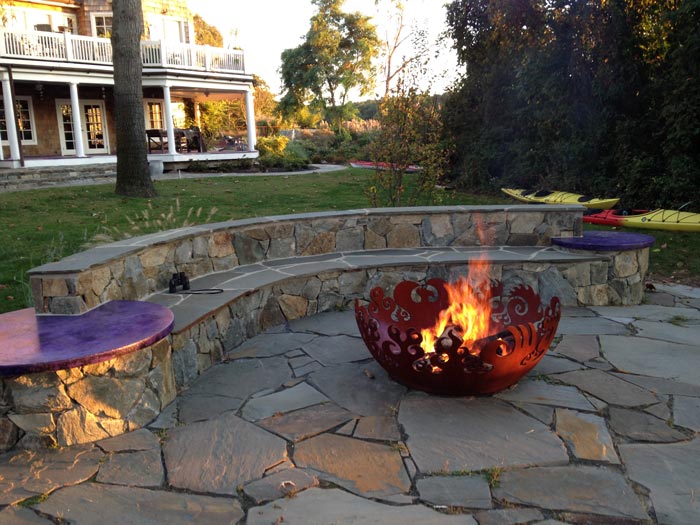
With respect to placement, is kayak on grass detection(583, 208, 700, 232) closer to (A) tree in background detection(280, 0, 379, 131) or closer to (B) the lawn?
(B) the lawn

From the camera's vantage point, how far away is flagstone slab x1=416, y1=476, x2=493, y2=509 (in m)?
2.45

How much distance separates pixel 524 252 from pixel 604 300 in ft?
2.90

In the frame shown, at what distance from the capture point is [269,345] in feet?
14.9

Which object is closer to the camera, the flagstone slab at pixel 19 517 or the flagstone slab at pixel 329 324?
the flagstone slab at pixel 19 517

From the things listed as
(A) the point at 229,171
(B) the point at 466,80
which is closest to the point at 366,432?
(B) the point at 466,80

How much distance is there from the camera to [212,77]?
70.7 feet

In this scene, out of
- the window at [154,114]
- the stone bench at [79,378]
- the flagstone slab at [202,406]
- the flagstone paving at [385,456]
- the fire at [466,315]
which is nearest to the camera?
the flagstone paving at [385,456]

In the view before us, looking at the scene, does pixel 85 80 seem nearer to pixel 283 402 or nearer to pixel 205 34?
pixel 283 402

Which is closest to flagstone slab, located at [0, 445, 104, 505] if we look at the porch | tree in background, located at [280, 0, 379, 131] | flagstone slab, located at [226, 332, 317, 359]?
flagstone slab, located at [226, 332, 317, 359]

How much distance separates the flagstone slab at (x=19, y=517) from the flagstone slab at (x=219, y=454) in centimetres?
53

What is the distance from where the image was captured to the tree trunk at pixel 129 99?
1077 centimetres

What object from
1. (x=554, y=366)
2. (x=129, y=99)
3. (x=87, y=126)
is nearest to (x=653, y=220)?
(x=554, y=366)

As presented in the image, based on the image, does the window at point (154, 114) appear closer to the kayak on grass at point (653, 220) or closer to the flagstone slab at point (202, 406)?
the kayak on grass at point (653, 220)

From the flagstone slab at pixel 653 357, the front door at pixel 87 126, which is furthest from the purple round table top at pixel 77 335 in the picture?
the front door at pixel 87 126
